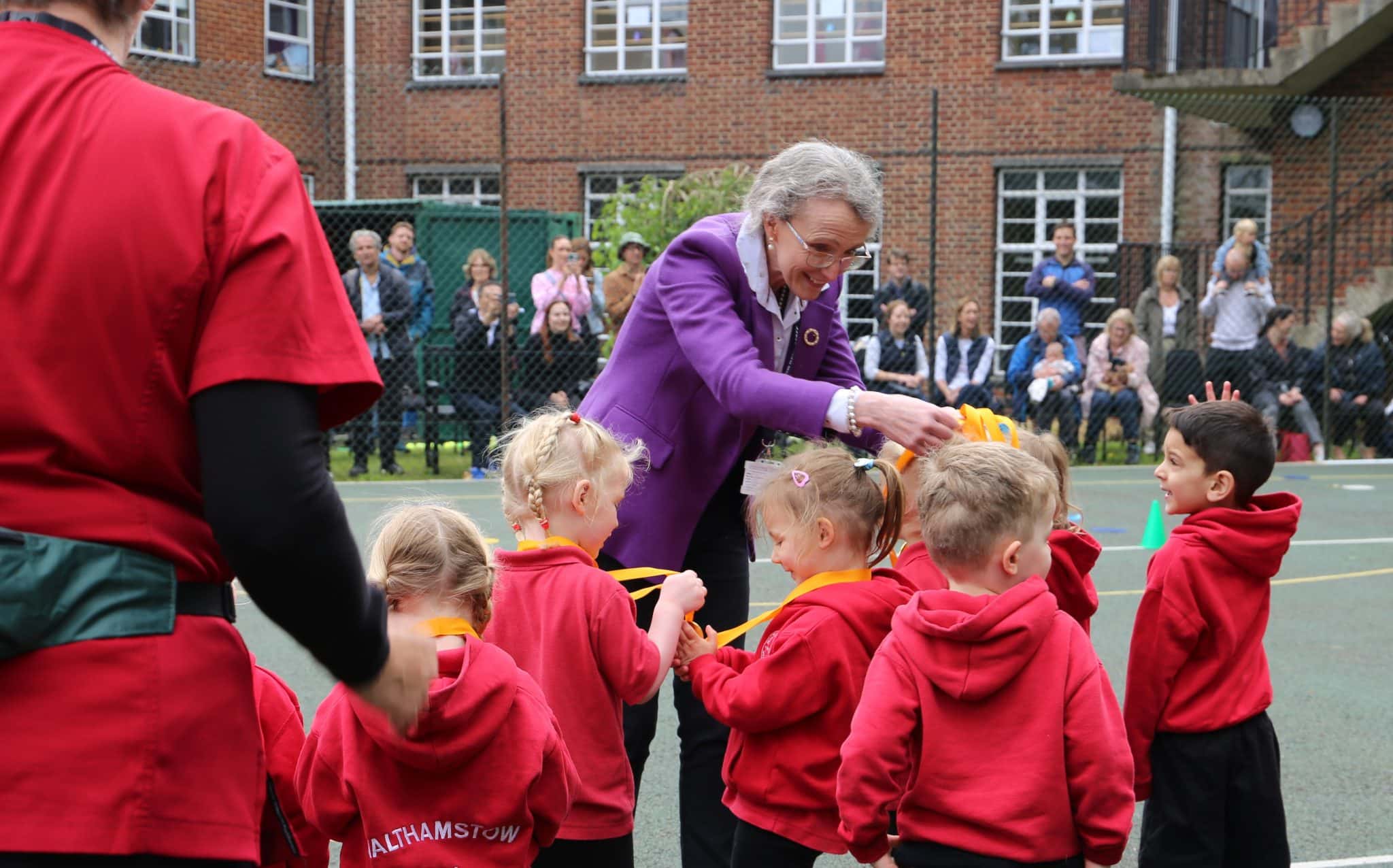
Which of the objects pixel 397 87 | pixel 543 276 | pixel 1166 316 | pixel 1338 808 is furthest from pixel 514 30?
pixel 1338 808

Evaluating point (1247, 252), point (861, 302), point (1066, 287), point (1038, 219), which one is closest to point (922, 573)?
point (1066, 287)

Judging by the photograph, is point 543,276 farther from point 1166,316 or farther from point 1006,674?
point 1006,674

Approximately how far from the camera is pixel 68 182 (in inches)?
65.8

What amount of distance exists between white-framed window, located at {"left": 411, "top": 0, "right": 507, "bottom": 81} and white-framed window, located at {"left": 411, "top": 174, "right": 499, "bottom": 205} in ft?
5.54

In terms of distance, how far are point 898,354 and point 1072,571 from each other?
11.6 metres

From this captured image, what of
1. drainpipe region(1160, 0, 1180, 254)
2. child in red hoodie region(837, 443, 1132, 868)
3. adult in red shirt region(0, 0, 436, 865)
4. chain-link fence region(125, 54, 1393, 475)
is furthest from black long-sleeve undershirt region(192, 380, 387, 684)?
drainpipe region(1160, 0, 1180, 254)

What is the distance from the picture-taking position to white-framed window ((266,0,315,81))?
24.3m

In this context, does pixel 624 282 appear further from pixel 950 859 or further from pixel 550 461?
pixel 950 859

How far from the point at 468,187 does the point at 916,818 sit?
21.9 meters

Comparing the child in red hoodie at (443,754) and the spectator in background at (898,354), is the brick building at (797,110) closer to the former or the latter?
the spectator in background at (898,354)

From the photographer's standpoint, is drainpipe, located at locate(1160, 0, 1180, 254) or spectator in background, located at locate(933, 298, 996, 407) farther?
drainpipe, located at locate(1160, 0, 1180, 254)

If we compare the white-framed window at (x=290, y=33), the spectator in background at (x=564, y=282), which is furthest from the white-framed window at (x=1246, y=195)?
the white-framed window at (x=290, y=33)

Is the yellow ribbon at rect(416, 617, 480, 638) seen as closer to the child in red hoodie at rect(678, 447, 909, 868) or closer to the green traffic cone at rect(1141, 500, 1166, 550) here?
the child in red hoodie at rect(678, 447, 909, 868)

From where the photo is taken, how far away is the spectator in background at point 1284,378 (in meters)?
15.4
